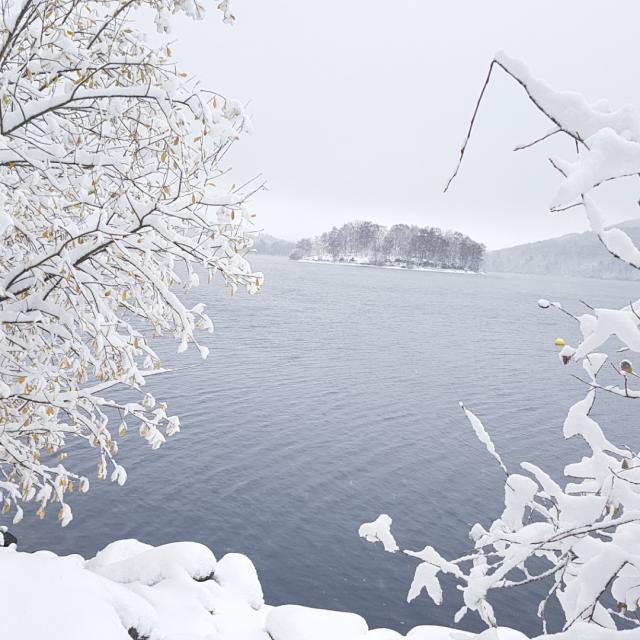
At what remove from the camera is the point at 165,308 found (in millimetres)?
6785

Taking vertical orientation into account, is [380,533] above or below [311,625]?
above

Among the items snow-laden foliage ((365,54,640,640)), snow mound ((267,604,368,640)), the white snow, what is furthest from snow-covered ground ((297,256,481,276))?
snow-laden foliage ((365,54,640,640))

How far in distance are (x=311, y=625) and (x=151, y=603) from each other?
2708mm

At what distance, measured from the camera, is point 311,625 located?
840cm

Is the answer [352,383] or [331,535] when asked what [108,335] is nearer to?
[331,535]

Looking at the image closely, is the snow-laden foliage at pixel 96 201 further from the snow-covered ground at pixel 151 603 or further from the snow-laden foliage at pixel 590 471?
the snow-laden foliage at pixel 590 471

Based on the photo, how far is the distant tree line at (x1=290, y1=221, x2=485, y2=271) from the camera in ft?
538

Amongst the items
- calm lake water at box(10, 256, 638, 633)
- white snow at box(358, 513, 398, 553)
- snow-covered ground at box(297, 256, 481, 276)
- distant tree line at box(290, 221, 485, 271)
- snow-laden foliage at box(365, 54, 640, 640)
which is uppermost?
distant tree line at box(290, 221, 485, 271)

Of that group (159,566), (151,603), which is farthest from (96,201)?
(159,566)

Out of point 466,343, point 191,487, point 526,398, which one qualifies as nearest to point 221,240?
point 191,487

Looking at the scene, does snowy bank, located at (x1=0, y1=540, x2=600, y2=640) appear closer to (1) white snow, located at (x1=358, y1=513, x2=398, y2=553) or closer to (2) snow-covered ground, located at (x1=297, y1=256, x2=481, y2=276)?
(1) white snow, located at (x1=358, y1=513, x2=398, y2=553)

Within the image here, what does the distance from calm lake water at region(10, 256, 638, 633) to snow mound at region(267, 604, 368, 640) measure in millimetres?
2732

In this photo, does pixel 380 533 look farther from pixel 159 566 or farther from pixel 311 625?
pixel 159 566

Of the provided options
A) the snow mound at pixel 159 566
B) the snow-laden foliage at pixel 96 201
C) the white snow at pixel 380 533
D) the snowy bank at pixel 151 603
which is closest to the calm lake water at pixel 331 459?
the snowy bank at pixel 151 603
